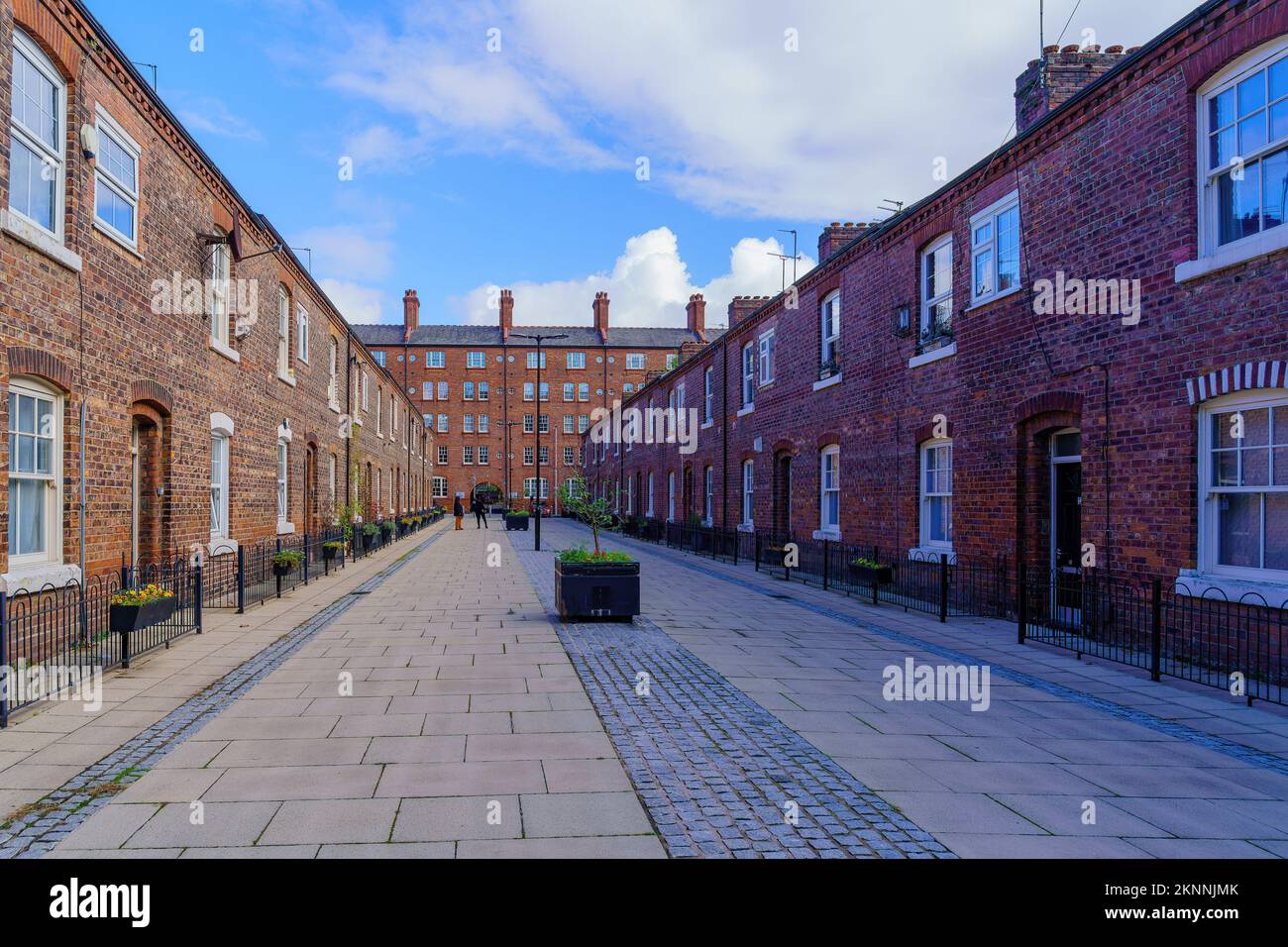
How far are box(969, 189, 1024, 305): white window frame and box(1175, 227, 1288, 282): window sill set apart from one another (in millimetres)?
2954

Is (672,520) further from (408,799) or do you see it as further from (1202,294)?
(408,799)

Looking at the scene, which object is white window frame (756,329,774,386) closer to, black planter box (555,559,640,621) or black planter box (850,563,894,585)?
black planter box (850,563,894,585)

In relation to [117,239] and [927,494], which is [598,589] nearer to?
[927,494]

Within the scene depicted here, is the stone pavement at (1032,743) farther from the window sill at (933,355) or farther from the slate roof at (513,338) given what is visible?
the slate roof at (513,338)

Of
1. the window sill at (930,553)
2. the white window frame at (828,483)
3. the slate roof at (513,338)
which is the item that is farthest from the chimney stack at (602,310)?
the window sill at (930,553)

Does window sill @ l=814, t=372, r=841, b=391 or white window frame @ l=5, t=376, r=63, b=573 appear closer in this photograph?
white window frame @ l=5, t=376, r=63, b=573

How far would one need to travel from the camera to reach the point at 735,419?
2430 cm

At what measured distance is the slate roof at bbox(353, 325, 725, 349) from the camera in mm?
70250

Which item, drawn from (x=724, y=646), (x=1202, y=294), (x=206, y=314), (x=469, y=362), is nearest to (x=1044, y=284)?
(x=1202, y=294)

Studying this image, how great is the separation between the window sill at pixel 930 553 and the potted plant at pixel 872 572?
48 cm

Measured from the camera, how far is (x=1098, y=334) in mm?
9758

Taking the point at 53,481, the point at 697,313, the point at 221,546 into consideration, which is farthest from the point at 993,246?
the point at 697,313

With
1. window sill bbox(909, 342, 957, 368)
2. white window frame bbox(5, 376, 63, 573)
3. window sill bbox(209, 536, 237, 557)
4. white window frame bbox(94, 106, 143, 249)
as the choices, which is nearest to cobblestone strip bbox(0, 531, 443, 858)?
white window frame bbox(5, 376, 63, 573)

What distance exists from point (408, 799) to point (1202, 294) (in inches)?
338
